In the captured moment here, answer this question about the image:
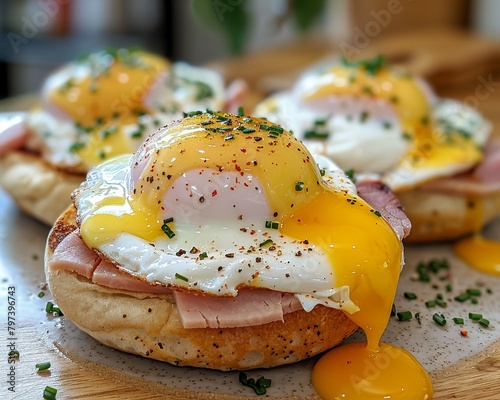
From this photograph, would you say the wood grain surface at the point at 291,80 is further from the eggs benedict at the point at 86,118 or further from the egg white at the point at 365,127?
the egg white at the point at 365,127

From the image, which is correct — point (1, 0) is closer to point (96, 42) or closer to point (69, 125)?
point (96, 42)

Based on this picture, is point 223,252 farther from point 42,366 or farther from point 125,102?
point 125,102

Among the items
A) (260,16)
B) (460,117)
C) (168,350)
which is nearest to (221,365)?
(168,350)

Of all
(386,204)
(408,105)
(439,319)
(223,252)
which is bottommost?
(439,319)

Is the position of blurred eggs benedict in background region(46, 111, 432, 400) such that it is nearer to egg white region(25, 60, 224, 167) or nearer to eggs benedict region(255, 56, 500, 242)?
eggs benedict region(255, 56, 500, 242)

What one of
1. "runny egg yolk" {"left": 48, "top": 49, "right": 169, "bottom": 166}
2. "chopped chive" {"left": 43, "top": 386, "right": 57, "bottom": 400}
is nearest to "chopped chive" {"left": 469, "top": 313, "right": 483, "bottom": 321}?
"chopped chive" {"left": 43, "top": 386, "right": 57, "bottom": 400}

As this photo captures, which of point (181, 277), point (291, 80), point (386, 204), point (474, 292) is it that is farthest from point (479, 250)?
point (291, 80)
